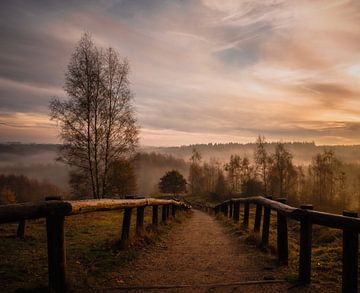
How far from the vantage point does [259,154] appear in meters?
84.3

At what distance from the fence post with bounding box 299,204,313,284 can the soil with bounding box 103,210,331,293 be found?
29cm

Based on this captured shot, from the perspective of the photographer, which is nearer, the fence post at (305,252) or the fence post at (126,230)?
the fence post at (305,252)

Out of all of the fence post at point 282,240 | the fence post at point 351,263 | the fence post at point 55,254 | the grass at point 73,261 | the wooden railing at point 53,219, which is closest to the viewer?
the wooden railing at point 53,219

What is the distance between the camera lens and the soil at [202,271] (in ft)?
17.8

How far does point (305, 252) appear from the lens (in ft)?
19.0

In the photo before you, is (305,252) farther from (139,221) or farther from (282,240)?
(139,221)

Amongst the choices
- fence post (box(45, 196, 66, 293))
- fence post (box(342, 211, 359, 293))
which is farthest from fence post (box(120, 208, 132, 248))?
fence post (box(342, 211, 359, 293))

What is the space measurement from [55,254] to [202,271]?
9.18ft

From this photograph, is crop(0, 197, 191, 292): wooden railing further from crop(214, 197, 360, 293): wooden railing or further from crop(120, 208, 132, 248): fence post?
crop(214, 197, 360, 293): wooden railing

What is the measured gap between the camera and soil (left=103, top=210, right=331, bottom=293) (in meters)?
5.42

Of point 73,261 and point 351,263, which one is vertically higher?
point 351,263

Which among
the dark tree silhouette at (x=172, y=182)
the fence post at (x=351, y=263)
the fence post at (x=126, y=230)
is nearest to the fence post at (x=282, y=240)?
the fence post at (x=351, y=263)

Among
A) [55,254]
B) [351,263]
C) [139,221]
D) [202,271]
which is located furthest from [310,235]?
[139,221]

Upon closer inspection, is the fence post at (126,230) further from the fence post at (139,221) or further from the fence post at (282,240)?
the fence post at (282,240)
